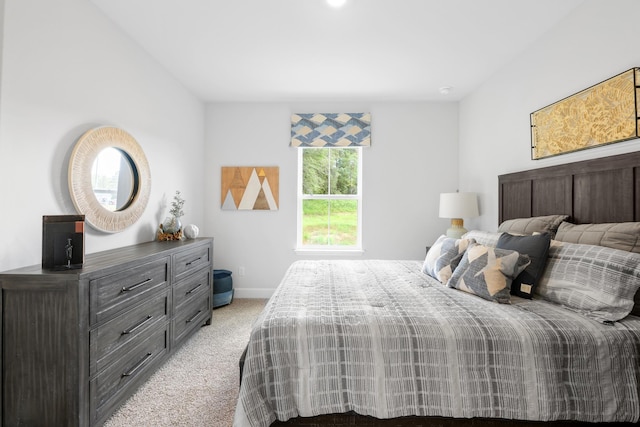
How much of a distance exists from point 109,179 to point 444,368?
99.8 inches

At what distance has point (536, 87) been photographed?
2.62m

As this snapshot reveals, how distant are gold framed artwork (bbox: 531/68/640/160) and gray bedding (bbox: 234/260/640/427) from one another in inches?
45.8

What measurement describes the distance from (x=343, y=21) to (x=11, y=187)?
92.9 inches

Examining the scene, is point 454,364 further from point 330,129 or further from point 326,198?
point 330,129

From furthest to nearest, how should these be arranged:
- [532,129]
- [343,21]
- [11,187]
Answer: [532,129] → [343,21] → [11,187]

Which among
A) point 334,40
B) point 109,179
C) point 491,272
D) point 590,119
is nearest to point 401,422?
point 491,272

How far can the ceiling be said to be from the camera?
7.18ft

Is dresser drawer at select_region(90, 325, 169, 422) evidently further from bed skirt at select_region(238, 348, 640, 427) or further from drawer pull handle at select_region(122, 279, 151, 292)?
bed skirt at select_region(238, 348, 640, 427)

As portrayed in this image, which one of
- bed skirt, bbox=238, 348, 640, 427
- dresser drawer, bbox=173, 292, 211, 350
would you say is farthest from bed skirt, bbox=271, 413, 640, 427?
dresser drawer, bbox=173, 292, 211, 350

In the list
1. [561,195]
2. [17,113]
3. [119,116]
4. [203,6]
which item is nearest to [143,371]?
[17,113]

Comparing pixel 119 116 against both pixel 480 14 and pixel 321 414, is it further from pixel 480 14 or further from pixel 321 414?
pixel 480 14

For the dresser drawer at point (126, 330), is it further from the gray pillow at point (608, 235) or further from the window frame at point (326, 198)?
the gray pillow at point (608, 235)

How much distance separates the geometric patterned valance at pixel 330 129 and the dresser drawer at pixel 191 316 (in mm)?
2188

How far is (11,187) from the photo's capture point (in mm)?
1613
